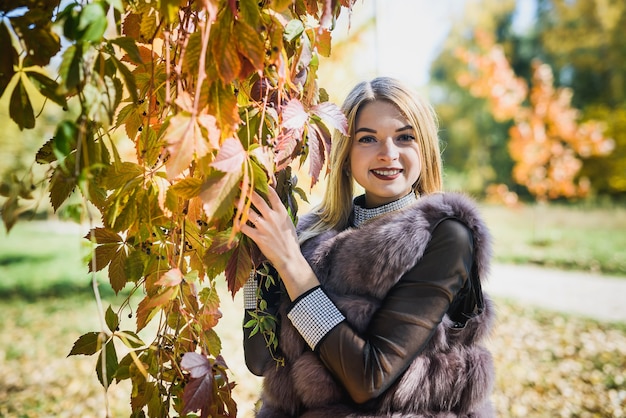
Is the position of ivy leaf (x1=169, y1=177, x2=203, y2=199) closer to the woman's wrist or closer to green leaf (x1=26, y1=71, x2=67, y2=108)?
green leaf (x1=26, y1=71, x2=67, y2=108)

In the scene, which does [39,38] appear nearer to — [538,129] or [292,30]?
[292,30]

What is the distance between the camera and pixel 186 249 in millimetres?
1094

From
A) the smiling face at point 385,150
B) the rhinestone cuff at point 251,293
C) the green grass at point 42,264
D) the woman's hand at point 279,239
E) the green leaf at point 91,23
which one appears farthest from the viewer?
the green grass at point 42,264

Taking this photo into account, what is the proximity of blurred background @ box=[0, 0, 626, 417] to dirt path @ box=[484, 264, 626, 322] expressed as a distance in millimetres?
181

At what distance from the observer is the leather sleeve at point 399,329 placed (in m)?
1.23

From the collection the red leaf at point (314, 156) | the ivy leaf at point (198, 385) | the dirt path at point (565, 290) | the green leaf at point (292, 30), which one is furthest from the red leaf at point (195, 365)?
the dirt path at point (565, 290)

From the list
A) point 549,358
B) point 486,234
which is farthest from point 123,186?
point 549,358

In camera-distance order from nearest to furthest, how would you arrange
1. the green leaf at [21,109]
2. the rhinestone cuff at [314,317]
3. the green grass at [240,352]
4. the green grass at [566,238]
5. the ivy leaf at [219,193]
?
the ivy leaf at [219,193], the green leaf at [21,109], the rhinestone cuff at [314,317], the green grass at [240,352], the green grass at [566,238]

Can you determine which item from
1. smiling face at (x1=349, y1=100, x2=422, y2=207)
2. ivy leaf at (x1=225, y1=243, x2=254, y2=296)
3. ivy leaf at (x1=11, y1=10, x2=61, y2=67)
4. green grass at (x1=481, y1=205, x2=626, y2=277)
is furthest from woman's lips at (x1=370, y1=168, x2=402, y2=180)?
green grass at (x1=481, y1=205, x2=626, y2=277)

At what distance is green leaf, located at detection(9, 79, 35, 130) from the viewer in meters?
0.89

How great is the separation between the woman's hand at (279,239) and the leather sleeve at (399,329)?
0.52 ft

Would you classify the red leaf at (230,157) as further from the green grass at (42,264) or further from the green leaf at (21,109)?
the green grass at (42,264)

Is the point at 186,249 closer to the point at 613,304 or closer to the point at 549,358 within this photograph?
the point at 549,358

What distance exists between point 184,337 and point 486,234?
88cm
